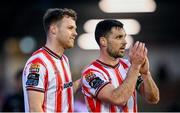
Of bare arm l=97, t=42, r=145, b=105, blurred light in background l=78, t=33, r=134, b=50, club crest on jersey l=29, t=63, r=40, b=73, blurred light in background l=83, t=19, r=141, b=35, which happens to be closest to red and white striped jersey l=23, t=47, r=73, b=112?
club crest on jersey l=29, t=63, r=40, b=73

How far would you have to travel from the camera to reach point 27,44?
14.5 meters

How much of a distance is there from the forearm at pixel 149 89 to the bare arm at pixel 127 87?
0.27 metres

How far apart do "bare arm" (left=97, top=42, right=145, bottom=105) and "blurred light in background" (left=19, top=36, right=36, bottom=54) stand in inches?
377

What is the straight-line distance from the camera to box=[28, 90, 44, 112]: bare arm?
15.4ft

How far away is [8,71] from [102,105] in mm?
12152

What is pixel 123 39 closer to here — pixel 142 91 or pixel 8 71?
pixel 142 91

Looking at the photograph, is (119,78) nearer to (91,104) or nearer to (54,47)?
(91,104)

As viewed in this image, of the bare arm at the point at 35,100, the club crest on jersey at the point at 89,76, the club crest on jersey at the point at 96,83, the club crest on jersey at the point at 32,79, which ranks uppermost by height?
the club crest on jersey at the point at 32,79

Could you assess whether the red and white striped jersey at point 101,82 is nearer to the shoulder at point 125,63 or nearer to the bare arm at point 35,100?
the shoulder at point 125,63

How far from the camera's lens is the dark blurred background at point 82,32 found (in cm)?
1295

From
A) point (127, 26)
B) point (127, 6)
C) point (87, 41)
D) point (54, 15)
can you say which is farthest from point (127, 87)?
point (87, 41)

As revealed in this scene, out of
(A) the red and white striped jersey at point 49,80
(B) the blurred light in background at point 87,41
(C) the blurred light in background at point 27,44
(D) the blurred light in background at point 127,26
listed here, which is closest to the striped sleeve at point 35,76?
(A) the red and white striped jersey at point 49,80

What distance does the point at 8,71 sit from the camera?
1708cm

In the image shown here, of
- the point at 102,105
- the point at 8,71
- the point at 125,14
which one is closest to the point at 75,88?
the point at 102,105
